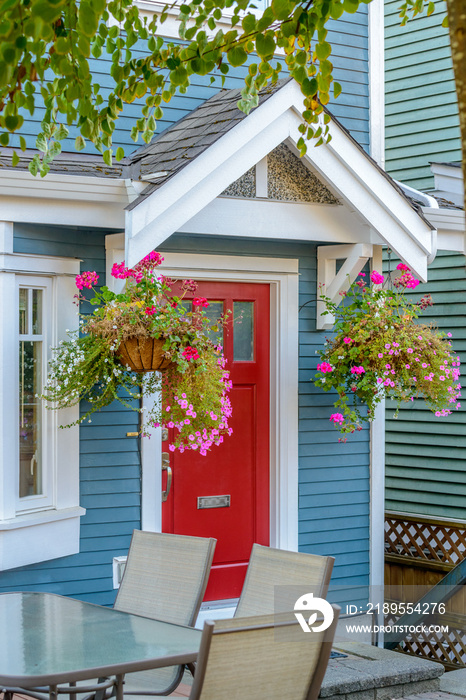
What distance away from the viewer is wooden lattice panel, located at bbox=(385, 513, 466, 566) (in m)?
7.63

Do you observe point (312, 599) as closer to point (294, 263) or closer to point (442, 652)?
point (294, 263)

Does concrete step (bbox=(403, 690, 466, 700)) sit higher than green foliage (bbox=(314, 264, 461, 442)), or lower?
lower

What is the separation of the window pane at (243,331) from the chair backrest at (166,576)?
2.10m

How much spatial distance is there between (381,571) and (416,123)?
460 centimetres

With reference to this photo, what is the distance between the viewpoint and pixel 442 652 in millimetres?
7371

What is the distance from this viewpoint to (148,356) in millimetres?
4812

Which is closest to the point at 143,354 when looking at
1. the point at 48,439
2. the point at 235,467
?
the point at 48,439

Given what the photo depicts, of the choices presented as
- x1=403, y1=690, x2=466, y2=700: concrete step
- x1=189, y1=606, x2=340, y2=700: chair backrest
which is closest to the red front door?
x1=403, y1=690, x2=466, y2=700: concrete step

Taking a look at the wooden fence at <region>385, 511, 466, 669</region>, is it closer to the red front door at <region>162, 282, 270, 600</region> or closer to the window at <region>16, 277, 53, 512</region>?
the red front door at <region>162, 282, 270, 600</region>

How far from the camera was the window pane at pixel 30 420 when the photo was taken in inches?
205

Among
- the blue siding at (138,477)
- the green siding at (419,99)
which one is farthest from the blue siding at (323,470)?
the green siding at (419,99)

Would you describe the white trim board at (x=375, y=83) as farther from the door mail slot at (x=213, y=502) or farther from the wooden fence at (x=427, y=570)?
the wooden fence at (x=427, y=570)

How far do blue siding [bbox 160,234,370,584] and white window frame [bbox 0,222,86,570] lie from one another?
1.40 meters

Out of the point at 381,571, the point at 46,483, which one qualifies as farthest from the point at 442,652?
the point at 46,483
